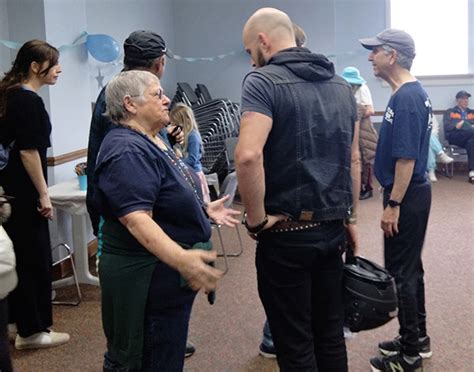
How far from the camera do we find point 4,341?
1.82m

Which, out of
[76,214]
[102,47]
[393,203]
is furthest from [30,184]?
[102,47]

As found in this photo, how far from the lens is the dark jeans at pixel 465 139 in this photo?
710 centimetres

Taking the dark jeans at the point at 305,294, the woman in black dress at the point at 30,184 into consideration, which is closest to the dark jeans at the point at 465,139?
the woman in black dress at the point at 30,184

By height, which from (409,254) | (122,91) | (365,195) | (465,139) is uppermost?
(122,91)

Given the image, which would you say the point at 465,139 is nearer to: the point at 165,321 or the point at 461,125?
the point at 461,125

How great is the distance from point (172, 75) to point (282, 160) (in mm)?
6437

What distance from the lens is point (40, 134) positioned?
2633 mm

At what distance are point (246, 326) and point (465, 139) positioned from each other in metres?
5.16

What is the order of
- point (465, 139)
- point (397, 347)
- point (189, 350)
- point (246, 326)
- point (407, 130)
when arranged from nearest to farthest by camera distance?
point (407, 130), point (397, 347), point (189, 350), point (246, 326), point (465, 139)

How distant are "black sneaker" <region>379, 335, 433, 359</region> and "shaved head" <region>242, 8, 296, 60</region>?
4.86 feet

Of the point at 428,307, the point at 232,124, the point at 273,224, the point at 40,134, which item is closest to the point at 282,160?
the point at 273,224

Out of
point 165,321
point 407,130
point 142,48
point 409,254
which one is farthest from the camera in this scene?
point 409,254

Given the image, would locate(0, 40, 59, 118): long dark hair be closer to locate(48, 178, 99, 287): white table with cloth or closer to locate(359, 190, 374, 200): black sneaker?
locate(48, 178, 99, 287): white table with cloth

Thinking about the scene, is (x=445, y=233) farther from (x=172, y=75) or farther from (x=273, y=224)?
(x=172, y=75)
